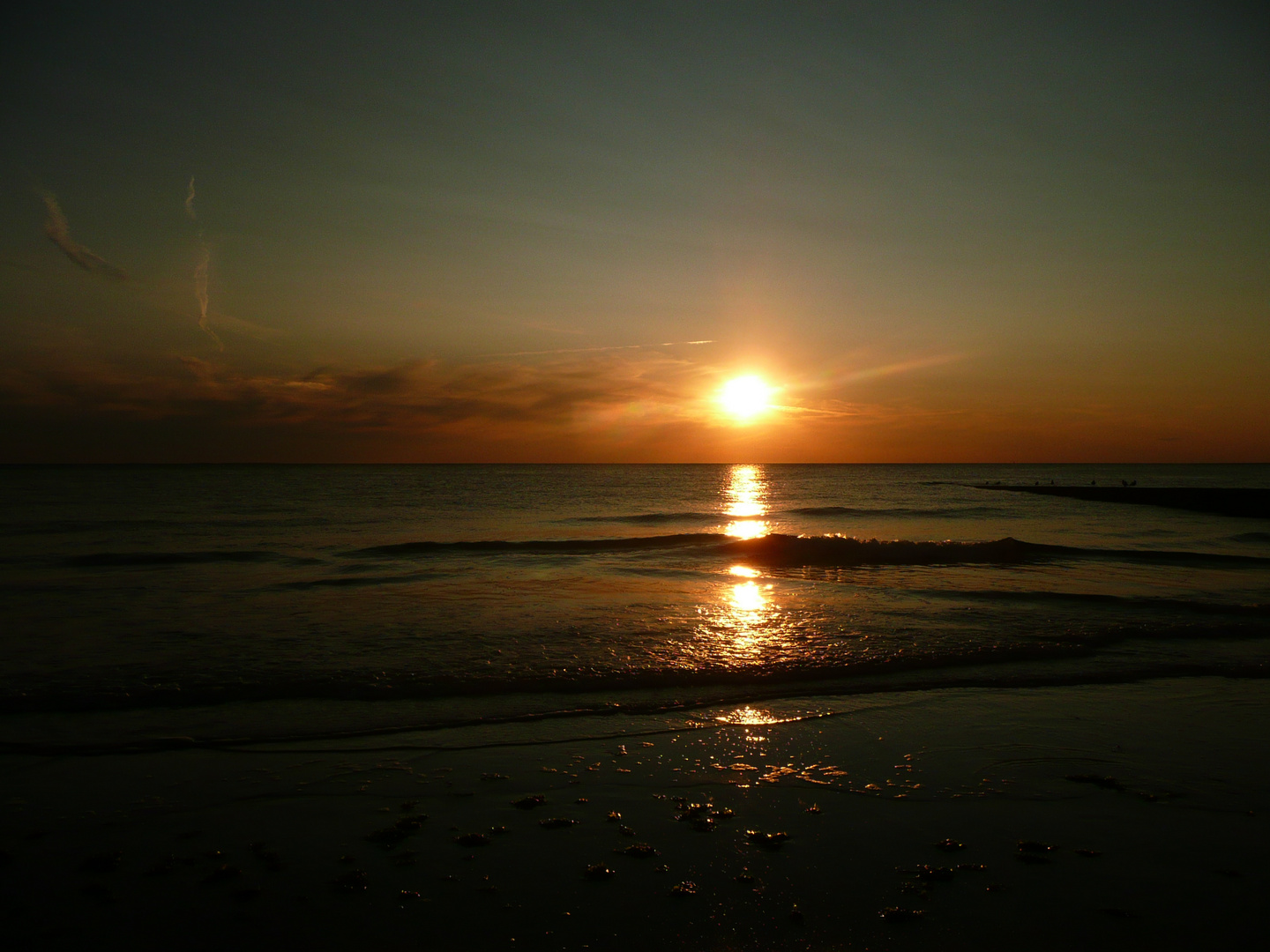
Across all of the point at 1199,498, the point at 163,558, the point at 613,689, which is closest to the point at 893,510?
the point at 1199,498

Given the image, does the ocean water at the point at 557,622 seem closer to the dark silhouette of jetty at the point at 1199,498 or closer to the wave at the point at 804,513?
the wave at the point at 804,513

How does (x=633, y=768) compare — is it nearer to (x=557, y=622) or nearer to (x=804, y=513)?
(x=557, y=622)

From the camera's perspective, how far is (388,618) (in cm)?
1370

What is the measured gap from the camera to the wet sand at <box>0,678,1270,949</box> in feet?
13.6

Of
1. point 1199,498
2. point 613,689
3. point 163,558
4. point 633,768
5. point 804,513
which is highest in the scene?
point 633,768

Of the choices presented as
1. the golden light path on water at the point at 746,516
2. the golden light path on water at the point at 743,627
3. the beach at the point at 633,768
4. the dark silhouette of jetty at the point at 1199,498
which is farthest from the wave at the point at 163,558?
the dark silhouette of jetty at the point at 1199,498

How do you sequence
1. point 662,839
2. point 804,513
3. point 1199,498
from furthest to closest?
point 804,513 < point 1199,498 < point 662,839

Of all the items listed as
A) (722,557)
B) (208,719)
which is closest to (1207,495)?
(722,557)

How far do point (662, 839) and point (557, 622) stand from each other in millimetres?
8313

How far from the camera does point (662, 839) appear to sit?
5.13 metres

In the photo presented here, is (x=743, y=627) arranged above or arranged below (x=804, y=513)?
above

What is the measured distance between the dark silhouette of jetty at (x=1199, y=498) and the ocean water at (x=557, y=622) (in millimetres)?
21438

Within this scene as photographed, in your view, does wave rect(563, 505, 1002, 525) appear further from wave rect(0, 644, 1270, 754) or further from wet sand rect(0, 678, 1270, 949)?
wet sand rect(0, 678, 1270, 949)

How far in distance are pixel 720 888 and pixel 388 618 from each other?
10.6 m
